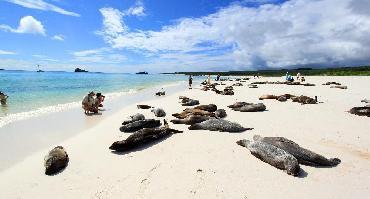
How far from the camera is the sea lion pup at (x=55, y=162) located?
693 centimetres

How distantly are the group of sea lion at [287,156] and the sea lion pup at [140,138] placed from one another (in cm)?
288

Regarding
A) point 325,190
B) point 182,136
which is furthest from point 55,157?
point 325,190

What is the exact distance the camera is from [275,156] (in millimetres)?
6934

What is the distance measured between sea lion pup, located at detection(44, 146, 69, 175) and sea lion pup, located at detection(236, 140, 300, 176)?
438 cm

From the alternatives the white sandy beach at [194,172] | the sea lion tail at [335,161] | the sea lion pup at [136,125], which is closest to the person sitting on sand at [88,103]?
the sea lion pup at [136,125]

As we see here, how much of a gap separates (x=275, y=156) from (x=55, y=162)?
485 cm

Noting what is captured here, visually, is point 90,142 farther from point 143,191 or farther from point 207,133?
point 143,191

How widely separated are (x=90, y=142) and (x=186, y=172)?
415 cm

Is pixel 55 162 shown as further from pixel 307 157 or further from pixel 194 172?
pixel 307 157

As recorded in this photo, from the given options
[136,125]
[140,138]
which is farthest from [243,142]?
[136,125]

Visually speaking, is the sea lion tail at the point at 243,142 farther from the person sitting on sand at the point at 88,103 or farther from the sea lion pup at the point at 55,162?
the person sitting on sand at the point at 88,103

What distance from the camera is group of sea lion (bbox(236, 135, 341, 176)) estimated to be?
659 centimetres

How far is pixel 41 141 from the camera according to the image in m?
10.1

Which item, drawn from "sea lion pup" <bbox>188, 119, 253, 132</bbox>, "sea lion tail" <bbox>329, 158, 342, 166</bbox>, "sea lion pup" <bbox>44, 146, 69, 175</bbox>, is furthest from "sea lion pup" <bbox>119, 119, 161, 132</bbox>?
"sea lion tail" <bbox>329, 158, 342, 166</bbox>
